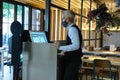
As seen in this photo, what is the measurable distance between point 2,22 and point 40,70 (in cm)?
496

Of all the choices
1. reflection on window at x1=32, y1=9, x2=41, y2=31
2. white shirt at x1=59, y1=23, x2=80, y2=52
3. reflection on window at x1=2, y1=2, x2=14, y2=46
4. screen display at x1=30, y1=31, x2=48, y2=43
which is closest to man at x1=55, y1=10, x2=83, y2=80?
white shirt at x1=59, y1=23, x2=80, y2=52

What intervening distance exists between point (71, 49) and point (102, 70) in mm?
1573

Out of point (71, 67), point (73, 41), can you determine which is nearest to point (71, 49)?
point (73, 41)

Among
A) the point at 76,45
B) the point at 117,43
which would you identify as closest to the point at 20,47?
the point at 76,45

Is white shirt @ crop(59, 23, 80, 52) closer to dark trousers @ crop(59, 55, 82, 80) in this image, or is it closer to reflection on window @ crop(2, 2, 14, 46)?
dark trousers @ crop(59, 55, 82, 80)

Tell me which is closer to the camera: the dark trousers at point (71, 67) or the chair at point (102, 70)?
the dark trousers at point (71, 67)

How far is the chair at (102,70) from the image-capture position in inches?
162

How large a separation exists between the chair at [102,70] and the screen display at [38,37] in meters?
1.18

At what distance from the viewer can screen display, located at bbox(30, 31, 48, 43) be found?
3328mm

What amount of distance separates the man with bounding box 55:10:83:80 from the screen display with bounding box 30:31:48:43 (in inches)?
14.7

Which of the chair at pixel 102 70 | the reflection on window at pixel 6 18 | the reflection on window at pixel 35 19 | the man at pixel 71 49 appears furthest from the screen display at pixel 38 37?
the reflection on window at pixel 35 19

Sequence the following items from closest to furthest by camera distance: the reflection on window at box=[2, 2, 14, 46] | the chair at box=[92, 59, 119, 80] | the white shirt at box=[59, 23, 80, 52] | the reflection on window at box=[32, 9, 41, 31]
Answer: the white shirt at box=[59, 23, 80, 52], the chair at box=[92, 59, 119, 80], the reflection on window at box=[2, 2, 14, 46], the reflection on window at box=[32, 9, 41, 31]

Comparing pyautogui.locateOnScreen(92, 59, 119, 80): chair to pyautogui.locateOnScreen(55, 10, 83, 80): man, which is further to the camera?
pyautogui.locateOnScreen(92, 59, 119, 80): chair

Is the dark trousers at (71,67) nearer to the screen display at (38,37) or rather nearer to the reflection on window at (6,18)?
the screen display at (38,37)
